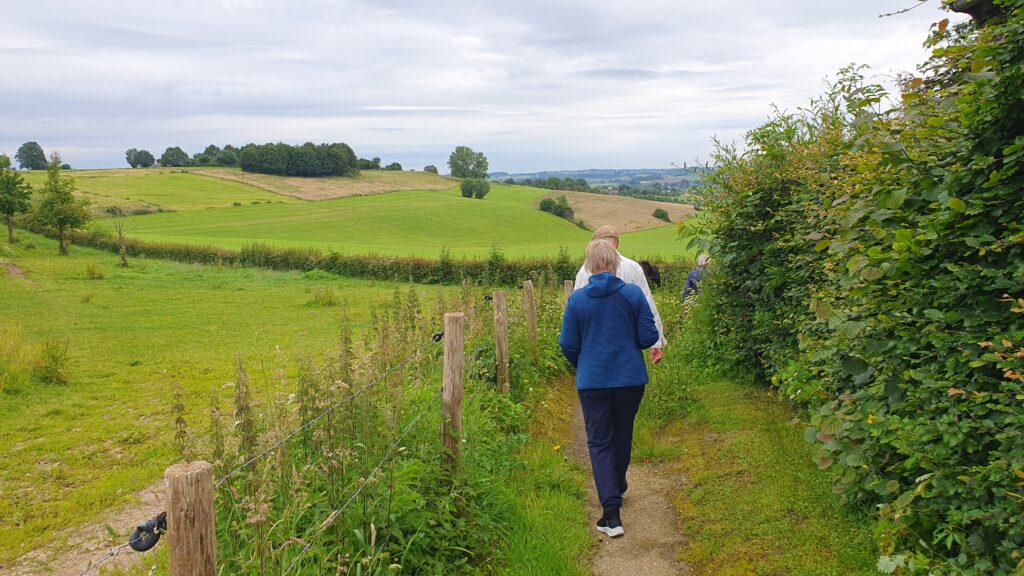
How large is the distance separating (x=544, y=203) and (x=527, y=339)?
7130 centimetres

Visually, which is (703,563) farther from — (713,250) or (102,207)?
(102,207)

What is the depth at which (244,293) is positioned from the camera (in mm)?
27016

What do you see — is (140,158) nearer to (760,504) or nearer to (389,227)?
(389,227)

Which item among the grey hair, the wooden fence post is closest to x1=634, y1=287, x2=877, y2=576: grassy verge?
the wooden fence post

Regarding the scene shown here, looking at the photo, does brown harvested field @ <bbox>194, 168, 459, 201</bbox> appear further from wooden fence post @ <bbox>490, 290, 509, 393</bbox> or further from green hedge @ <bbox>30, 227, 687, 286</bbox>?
wooden fence post @ <bbox>490, 290, 509, 393</bbox>

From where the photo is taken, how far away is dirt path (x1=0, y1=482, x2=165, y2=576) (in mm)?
5691

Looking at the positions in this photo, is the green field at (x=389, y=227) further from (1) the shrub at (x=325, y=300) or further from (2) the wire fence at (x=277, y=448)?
(2) the wire fence at (x=277, y=448)

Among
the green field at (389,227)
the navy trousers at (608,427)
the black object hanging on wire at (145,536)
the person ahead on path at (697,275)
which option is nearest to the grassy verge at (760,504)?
the navy trousers at (608,427)

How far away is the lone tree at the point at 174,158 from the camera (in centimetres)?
12231

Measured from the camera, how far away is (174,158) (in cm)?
12231

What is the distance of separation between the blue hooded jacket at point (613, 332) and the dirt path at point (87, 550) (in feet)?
11.6

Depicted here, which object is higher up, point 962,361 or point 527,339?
point 962,361

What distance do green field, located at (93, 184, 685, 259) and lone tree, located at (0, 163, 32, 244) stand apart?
4.99m

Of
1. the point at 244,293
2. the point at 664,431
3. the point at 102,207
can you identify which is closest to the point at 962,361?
the point at 664,431
